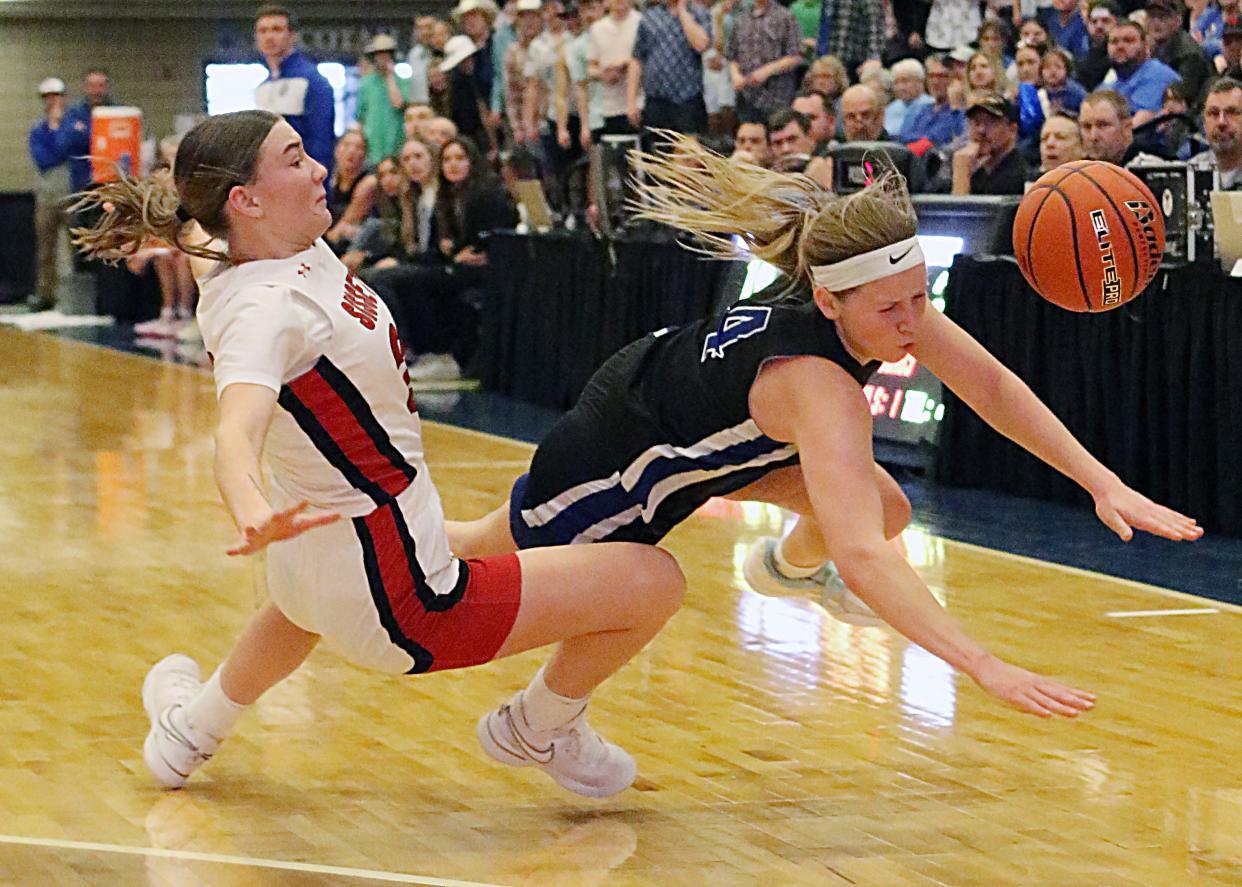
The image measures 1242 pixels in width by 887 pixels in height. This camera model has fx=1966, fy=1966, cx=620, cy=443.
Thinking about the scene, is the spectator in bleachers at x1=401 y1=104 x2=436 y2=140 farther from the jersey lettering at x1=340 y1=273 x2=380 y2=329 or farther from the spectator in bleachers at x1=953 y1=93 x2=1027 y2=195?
the jersey lettering at x1=340 y1=273 x2=380 y2=329

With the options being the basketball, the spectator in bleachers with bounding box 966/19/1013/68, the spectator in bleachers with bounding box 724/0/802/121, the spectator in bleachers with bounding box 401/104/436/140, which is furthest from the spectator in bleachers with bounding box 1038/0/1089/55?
the basketball

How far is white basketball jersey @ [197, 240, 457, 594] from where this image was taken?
3072mm

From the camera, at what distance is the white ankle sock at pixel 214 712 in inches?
143

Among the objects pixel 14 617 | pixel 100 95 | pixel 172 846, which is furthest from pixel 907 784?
pixel 100 95

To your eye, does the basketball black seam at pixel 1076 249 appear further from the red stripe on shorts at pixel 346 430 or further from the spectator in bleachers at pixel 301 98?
the spectator in bleachers at pixel 301 98

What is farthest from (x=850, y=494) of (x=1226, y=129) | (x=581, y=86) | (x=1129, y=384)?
(x=581, y=86)

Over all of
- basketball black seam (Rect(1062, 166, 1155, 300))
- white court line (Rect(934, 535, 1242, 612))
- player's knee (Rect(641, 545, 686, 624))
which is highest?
basketball black seam (Rect(1062, 166, 1155, 300))

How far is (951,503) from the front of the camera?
7414mm

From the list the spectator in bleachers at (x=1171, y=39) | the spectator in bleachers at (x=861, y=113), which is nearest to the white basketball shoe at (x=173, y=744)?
the spectator in bleachers at (x=861, y=113)

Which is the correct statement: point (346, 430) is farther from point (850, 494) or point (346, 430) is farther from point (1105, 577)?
point (1105, 577)

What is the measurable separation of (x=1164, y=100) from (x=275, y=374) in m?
6.63

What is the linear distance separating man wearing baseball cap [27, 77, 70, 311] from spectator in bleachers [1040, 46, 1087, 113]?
10205mm

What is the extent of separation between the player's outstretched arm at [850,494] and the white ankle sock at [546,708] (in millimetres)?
630

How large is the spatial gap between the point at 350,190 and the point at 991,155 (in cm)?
630
